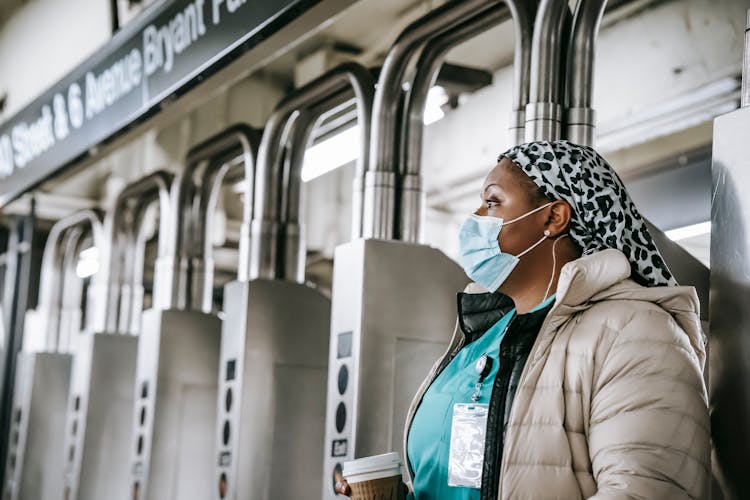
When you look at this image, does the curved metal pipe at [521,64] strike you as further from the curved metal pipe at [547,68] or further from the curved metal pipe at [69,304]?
the curved metal pipe at [69,304]

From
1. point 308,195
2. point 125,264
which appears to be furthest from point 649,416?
point 308,195

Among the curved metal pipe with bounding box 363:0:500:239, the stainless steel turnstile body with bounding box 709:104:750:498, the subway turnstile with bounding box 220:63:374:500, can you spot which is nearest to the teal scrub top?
the stainless steel turnstile body with bounding box 709:104:750:498

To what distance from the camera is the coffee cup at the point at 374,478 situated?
1.98 meters

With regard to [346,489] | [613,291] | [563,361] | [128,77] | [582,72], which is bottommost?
[346,489]

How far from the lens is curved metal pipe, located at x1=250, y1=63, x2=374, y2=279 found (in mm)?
3812

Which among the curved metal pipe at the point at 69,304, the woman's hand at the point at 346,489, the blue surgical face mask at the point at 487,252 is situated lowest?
the woman's hand at the point at 346,489

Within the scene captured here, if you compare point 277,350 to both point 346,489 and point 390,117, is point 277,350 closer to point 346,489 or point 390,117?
point 390,117

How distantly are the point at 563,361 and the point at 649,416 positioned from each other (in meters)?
0.18

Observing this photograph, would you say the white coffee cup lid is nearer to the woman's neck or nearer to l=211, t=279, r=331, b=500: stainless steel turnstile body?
the woman's neck

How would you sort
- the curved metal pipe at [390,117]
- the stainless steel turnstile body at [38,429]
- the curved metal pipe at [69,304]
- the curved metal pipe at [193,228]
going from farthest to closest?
the curved metal pipe at [69,304] < the stainless steel turnstile body at [38,429] < the curved metal pipe at [193,228] < the curved metal pipe at [390,117]

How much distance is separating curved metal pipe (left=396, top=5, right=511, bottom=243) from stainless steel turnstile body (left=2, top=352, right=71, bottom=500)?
3.18m

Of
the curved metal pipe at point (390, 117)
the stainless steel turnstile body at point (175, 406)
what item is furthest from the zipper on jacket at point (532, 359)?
the stainless steel turnstile body at point (175, 406)

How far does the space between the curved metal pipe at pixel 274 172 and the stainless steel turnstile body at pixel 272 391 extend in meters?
0.11

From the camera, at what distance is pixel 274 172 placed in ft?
13.1
